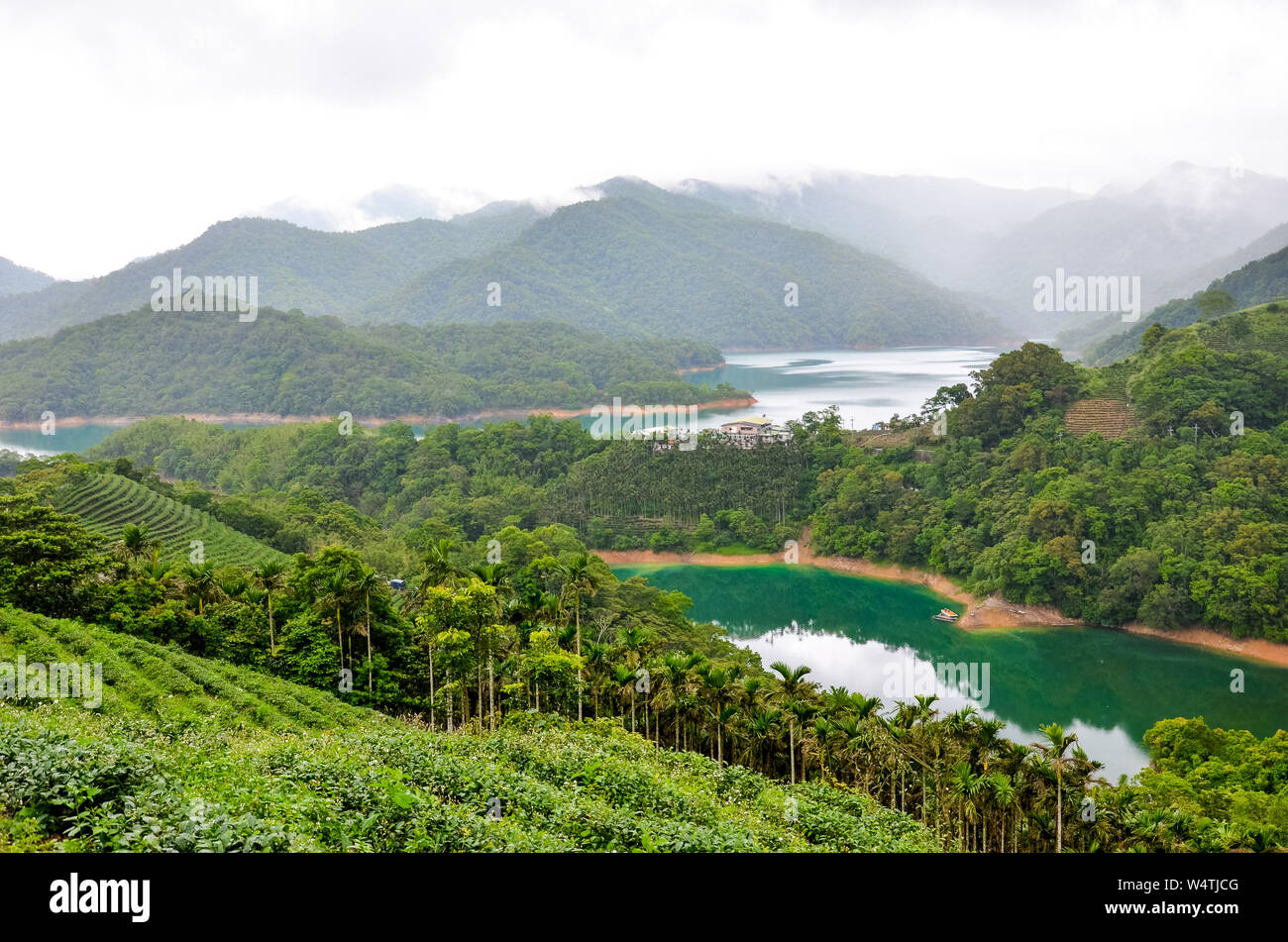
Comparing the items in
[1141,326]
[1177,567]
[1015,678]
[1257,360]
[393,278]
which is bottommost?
[1015,678]

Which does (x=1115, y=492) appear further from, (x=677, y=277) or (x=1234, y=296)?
(x=677, y=277)

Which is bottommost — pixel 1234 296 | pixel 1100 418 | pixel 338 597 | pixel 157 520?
pixel 338 597

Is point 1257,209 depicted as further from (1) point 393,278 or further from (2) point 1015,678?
(2) point 1015,678

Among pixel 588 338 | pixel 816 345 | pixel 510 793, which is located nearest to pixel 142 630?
pixel 510 793

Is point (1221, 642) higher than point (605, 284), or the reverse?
point (605, 284)

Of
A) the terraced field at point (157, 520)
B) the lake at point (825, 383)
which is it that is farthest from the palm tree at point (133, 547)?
the lake at point (825, 383)

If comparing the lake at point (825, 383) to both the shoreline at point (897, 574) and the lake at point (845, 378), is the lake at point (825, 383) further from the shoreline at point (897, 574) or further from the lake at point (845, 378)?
the shoreline at point (897, 574)

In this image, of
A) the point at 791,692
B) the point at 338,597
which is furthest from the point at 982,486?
the point at 338,597
